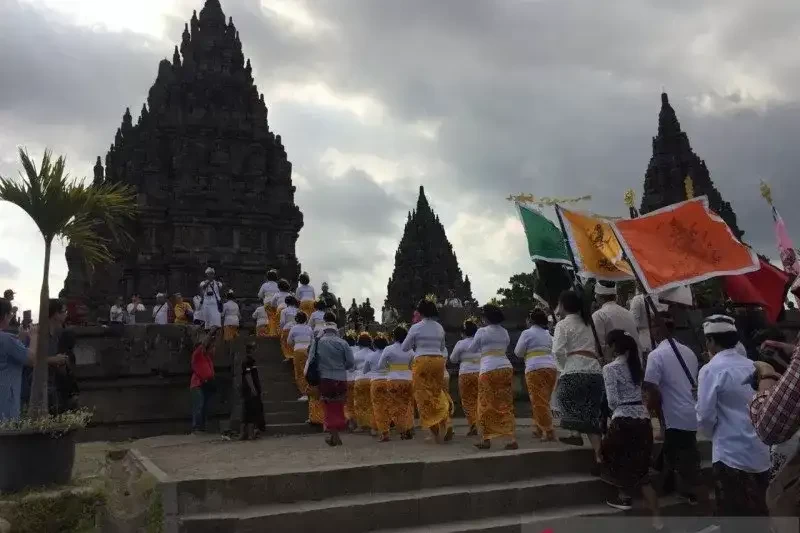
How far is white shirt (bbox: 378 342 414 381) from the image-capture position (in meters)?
9.66

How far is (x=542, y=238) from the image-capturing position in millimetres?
8703

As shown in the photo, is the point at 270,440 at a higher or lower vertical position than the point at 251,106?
lower

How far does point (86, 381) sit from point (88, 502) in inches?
286

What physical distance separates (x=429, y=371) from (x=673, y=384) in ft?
11.4

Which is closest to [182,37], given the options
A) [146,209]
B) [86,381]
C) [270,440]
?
[146,209]

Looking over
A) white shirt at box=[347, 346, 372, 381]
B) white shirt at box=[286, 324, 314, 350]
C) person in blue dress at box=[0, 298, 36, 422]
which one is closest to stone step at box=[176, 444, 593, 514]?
person in blue dress at box=[0, 298, 36, 422]

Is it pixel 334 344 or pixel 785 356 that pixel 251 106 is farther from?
pixel 785 356

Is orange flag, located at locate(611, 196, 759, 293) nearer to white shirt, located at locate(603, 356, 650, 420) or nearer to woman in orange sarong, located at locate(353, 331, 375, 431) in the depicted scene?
white shirt, located at locate(603, 356, 650, 420)

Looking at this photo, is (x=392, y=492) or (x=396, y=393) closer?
(x=392, y=492)

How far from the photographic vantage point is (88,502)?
5.80 meters

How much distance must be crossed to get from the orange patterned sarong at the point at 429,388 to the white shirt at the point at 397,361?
0.71 m

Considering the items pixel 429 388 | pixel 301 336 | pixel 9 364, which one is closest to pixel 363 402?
pixel 301 336

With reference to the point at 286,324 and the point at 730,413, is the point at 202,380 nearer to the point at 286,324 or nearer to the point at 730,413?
the point at 286,324

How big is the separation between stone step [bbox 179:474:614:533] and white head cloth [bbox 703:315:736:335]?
2509mm
